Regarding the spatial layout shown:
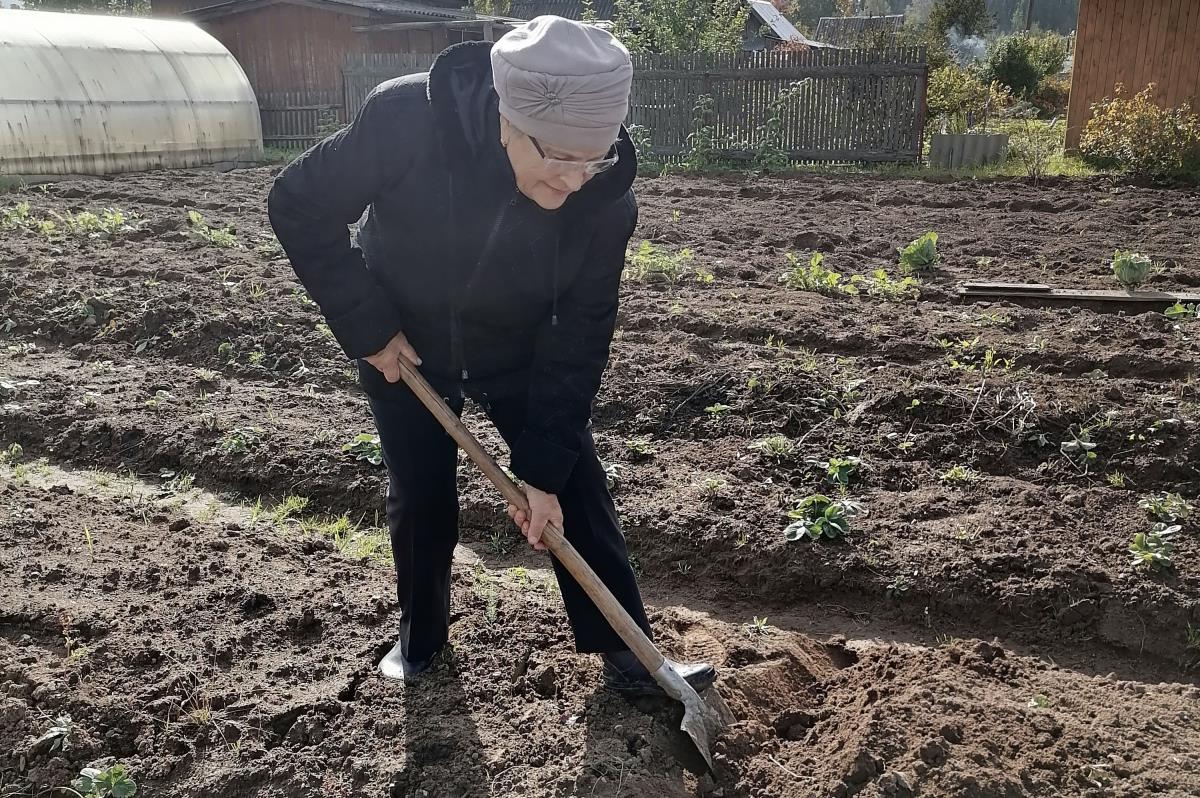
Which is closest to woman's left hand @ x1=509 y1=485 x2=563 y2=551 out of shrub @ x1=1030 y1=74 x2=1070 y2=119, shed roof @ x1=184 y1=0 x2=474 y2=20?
shed roof @ x1=184 y1=0 x2=474 y2=20

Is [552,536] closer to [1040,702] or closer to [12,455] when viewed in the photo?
[1040,702]

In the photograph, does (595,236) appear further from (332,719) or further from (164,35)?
(164,35)

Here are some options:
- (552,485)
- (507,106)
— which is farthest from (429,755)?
(507,106)

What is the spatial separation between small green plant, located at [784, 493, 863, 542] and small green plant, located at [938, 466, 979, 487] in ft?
1.48

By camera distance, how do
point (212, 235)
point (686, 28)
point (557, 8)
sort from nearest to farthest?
point (212, 235)
point (686, 28)
point (557, 8)

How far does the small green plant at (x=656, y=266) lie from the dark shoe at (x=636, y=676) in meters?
4.64

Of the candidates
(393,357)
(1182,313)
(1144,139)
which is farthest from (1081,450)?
(1144,139)

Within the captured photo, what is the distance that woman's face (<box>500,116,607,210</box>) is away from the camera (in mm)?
2064

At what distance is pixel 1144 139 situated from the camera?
1191cm

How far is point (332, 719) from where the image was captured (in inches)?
108

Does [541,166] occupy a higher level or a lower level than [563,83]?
lower

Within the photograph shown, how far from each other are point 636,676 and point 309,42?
2004 centimetres

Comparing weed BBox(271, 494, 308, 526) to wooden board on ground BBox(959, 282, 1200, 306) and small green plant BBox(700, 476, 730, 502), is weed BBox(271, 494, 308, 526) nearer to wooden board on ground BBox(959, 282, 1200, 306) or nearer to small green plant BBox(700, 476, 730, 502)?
small green plant BBox(700, 476, 730, 502)

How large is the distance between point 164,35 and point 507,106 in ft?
49.7
